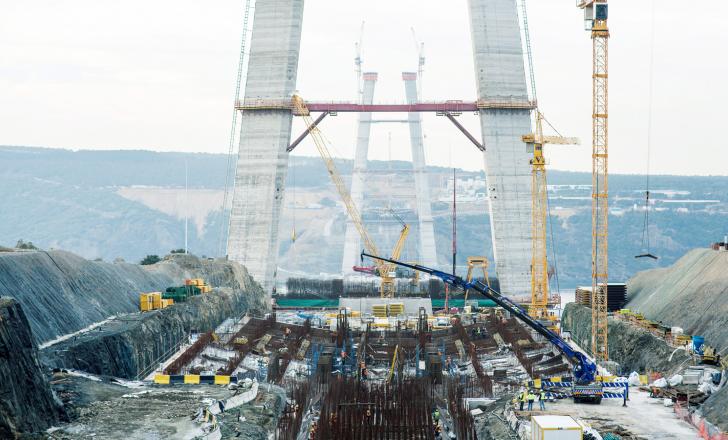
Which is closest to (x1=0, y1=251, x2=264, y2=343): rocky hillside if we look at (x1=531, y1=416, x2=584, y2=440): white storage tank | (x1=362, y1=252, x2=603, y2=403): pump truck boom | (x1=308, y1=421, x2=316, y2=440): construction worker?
(x1=308, y1=421, x2=316, y2=440): construction worker

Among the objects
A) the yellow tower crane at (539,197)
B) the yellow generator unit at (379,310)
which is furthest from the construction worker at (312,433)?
the yellow generator unit at (379,310)

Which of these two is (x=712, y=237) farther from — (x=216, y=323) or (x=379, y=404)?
(x=379, y=404)

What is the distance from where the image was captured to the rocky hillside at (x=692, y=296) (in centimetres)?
4728

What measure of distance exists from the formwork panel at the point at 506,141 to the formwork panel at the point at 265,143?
12445mm

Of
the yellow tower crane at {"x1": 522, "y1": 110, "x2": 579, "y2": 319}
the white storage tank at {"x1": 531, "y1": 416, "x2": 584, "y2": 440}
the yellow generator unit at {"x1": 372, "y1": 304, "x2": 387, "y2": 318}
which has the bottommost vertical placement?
the white storage tank at {"x1": 531, "y1": 416, "x2": 584, "y2": 440}

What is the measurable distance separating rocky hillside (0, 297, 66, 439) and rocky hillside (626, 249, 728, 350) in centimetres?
2292

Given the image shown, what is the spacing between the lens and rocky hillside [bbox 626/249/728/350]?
47.3 meters

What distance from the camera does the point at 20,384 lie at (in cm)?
2878

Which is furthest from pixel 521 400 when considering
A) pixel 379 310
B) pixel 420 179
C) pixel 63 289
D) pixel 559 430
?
pixel 420 179

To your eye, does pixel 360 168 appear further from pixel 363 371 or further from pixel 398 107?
pixel 363 371

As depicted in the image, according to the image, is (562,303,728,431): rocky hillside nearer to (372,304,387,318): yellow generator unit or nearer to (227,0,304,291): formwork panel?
(372,304,387,318): yellow generator unit

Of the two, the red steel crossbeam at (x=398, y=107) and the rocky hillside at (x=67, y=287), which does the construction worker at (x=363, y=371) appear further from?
the red steel crossbeam at (x=398, y=107)

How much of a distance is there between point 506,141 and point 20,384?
59856 millimetres

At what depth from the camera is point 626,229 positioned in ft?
639
